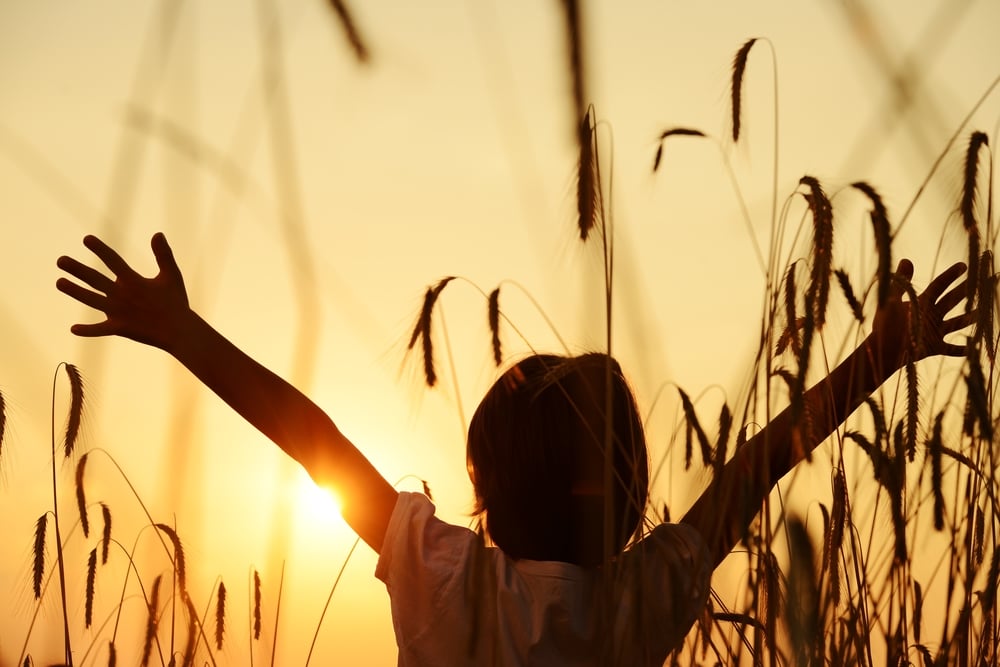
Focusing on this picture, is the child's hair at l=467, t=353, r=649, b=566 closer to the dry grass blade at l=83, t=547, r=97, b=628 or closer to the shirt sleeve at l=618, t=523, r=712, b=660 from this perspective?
the shirt sleeve at l=618, t=523, r=712, b=660

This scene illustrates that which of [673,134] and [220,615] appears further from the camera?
[220,615]

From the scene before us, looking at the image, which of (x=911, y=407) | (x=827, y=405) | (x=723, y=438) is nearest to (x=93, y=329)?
(x=723, y=438)

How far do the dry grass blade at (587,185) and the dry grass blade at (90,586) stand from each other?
1583 mm

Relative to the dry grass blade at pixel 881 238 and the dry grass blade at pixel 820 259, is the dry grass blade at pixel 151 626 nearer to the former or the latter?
the dry grass blade at pixel 820 259

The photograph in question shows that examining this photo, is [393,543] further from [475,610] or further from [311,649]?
[311,649]

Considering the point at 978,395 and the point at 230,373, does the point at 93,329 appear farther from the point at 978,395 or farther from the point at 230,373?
the point at 978,395

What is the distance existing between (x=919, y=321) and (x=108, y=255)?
131 cm

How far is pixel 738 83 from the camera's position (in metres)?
2.00

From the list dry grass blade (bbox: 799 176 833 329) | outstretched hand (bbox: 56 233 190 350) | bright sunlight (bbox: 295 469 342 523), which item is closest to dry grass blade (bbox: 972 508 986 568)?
dry grass blade (bbox: 799 176 833 329)

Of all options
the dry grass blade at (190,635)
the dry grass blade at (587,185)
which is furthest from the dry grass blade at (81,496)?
the dry grass blade at (587,185)

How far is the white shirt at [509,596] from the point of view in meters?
1.63

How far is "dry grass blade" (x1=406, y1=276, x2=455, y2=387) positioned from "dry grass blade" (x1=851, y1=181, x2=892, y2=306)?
725 mm

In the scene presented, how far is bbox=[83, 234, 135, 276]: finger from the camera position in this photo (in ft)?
5.43

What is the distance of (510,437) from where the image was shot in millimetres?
1808
